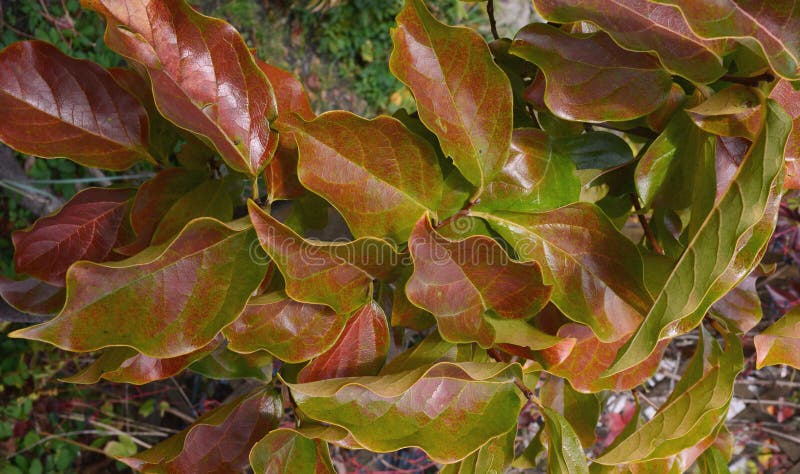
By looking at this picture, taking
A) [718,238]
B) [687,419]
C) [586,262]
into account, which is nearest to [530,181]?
[586,262]

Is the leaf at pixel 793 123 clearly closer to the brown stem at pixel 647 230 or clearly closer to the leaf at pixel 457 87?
the brown stem at pixel 647 230

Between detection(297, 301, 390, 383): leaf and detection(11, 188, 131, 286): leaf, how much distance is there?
31 centimetres

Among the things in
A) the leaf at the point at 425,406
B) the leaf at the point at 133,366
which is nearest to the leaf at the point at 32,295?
the leaf at the point at 133,366

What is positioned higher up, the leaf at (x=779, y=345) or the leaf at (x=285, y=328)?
the leaf at (x=285, y=328)

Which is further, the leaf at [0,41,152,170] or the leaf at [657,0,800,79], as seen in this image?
the leaf at [0,41,152,170]

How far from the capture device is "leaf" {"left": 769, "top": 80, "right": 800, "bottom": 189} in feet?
1.84

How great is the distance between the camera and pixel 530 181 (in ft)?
2.00

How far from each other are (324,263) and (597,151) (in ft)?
1.12

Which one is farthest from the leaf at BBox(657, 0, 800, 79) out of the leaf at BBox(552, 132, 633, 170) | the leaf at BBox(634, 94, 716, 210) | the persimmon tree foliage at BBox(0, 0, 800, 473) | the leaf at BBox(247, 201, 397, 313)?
the leaf at BBox(247, 201, 397, 313)

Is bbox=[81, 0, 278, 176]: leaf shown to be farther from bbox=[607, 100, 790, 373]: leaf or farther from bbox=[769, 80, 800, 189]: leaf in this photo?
bbox=[769, 80, 800, 189]: leaf

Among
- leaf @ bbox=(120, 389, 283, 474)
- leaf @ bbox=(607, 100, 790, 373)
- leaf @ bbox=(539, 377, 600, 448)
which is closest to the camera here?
leaf @ bbox=(607, 100, 790, 373)

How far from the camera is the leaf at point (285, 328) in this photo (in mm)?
588

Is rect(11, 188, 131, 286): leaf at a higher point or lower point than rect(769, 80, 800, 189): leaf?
lower

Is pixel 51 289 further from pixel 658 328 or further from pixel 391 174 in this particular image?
pixel 658 328
